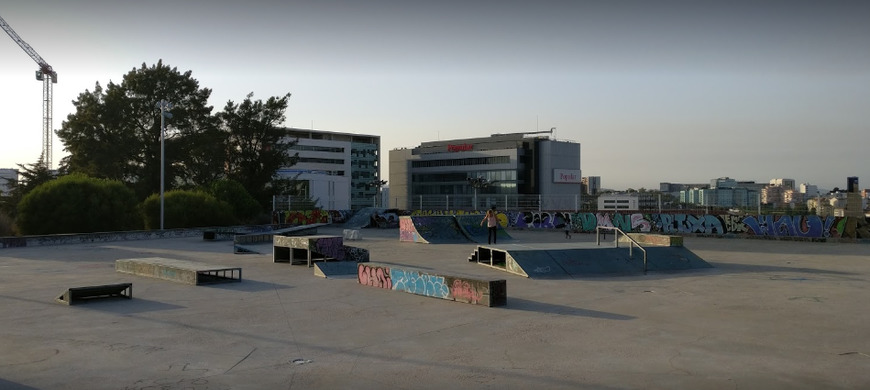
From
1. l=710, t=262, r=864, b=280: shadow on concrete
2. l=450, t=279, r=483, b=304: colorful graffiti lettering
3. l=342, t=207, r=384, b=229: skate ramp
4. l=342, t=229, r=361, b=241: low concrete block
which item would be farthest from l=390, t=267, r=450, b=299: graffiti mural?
l=342, t=207, r=384, b=229: skate ramp

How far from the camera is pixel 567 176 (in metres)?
122

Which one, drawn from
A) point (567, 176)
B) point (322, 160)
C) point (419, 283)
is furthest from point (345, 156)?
point (419, 283)

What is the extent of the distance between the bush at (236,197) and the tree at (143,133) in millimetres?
8626

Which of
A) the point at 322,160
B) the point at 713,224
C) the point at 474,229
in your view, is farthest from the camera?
the point at 322,160

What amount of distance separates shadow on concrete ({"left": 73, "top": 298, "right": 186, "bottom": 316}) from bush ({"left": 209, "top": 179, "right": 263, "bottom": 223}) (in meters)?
33.8

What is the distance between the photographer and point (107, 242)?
3130cm

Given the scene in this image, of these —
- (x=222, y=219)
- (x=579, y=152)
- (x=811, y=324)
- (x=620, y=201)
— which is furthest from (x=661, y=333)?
A: (x=620, y=201)

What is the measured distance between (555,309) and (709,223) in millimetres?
26627

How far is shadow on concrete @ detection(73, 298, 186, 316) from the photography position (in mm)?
11648

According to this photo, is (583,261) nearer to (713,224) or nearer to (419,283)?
(419,283)

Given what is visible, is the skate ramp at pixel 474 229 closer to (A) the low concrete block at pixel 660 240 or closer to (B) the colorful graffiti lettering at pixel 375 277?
(A) the low concrete block at pixel 660 240

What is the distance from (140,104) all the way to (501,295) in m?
49.5

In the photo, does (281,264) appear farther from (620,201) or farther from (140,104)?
(620,201)

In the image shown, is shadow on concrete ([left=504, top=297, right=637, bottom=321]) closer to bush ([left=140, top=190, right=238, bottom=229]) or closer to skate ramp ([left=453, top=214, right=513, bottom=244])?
skate ramp ([left=453, top=214, right=513, bottom=244])
